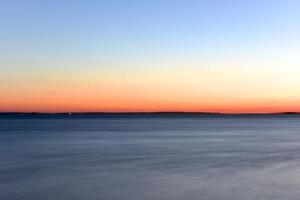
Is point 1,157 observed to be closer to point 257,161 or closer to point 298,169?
point 257,161

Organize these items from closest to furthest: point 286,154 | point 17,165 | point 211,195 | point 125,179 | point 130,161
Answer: point 211,195
point 125,179
point 17,165
point 130,161
point 286,154

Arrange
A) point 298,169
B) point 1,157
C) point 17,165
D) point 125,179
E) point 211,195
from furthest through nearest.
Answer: point 1,157
point 17,165
point 298,169
point 125,179
point 211,195

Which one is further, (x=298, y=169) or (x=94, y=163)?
(x=94, y=163)

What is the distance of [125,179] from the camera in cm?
2309

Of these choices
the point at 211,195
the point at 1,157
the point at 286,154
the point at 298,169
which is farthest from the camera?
the point at 286,154

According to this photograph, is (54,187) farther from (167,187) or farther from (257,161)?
(257,161)

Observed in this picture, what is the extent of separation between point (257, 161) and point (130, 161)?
8.58 metres

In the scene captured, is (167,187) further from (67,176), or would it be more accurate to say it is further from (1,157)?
(1,157)

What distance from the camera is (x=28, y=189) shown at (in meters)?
20.3

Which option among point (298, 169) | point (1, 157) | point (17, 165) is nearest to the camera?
point (298, 169)

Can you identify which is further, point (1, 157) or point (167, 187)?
point (1, 157)

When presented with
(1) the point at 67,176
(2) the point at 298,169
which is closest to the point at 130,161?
(1) the point at 67,176

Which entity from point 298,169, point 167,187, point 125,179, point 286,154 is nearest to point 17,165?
point 125,179

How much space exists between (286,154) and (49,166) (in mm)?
18979
